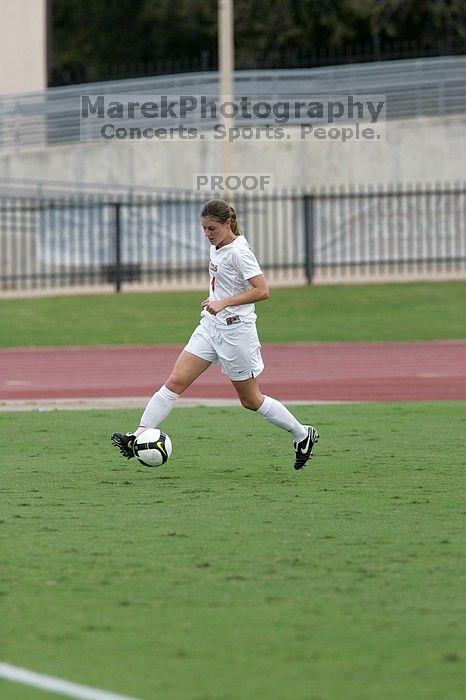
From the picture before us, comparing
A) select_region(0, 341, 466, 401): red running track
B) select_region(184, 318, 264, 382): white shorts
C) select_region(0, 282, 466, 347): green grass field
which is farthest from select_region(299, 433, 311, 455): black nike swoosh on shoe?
select_region(0, 282, 466, 347): green grass field

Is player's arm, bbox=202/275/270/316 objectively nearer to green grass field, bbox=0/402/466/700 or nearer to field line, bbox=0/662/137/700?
green grass field, bbox=0/402/466/700

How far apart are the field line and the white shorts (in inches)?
193

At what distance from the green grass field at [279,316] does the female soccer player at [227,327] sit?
48.7 feet

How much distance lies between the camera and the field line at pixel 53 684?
211 inches

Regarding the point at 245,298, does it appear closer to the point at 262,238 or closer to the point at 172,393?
the point at 172,393

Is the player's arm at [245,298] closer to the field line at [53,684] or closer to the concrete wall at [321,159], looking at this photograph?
the field line at [53,684]

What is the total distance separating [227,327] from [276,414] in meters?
0.76

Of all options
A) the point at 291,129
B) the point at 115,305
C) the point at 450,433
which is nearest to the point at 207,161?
the point at 291,129

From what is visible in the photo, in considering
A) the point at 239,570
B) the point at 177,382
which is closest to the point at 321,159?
the point at 177,382

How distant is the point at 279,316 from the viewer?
94.3 ft

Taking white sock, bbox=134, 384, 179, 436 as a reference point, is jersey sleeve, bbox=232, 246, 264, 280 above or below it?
above

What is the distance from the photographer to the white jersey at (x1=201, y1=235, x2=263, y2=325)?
10.5 meters

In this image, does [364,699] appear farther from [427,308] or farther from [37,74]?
[37,74]

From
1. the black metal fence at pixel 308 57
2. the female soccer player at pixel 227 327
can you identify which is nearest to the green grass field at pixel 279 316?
the black metal fence at pixel 308 57
